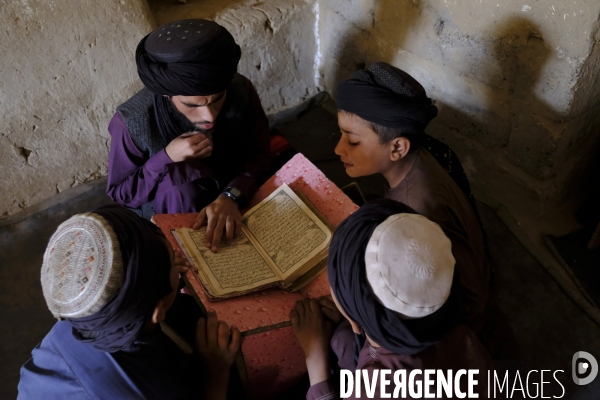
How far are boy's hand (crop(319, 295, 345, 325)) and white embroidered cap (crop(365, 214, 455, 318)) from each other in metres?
0.55

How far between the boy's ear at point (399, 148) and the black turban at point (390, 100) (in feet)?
0.13

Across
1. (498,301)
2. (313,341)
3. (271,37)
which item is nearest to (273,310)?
(313,341)

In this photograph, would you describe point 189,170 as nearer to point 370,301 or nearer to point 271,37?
point 370,301

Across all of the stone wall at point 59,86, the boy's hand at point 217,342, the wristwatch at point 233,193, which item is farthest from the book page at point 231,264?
the stone wall at point 59,86

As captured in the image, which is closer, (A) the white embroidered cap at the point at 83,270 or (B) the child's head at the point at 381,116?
(A) the white embroidered cap at the point at 83,270

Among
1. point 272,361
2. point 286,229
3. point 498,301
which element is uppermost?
point 286,229

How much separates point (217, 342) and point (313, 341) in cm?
32

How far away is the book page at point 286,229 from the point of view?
179 cm

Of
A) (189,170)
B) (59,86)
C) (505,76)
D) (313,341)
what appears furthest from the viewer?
(59,86)

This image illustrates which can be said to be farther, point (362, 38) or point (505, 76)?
point (362, 38)

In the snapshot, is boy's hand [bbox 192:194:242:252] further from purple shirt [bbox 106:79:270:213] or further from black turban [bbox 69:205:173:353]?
black turban [bbox 69:205:173:353]

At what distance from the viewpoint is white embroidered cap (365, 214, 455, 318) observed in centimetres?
112

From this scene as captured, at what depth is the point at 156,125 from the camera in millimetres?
2031

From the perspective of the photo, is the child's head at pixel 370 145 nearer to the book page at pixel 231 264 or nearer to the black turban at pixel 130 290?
the book page at pixel 231 264
